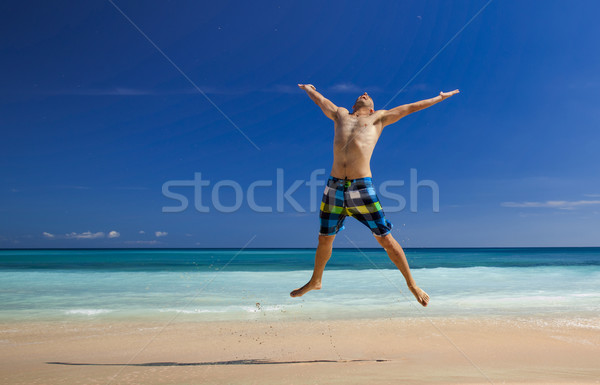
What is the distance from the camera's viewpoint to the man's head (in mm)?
5562

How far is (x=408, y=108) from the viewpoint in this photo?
5340 millimetres

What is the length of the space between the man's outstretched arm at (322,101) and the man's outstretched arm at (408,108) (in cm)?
61

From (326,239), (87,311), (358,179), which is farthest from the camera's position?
(87,311)

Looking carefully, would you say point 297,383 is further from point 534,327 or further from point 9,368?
point 534,327

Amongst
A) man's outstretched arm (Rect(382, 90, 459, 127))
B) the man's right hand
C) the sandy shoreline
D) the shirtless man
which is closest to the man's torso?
the shirtless man

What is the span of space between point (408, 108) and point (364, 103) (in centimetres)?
53

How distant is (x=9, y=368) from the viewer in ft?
21.7

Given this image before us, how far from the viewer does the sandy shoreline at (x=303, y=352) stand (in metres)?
5.98

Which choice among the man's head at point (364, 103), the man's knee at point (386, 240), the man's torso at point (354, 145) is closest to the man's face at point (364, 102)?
the man's head at point (364, 103)

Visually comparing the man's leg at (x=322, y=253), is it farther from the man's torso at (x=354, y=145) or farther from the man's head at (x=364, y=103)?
the man's head at (x=364, y=103)

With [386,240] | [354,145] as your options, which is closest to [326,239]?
[386,240]

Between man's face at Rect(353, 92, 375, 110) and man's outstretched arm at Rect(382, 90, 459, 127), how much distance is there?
25 cm

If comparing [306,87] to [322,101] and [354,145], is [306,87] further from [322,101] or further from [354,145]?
[354,145]

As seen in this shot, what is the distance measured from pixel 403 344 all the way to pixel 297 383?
2.76m
